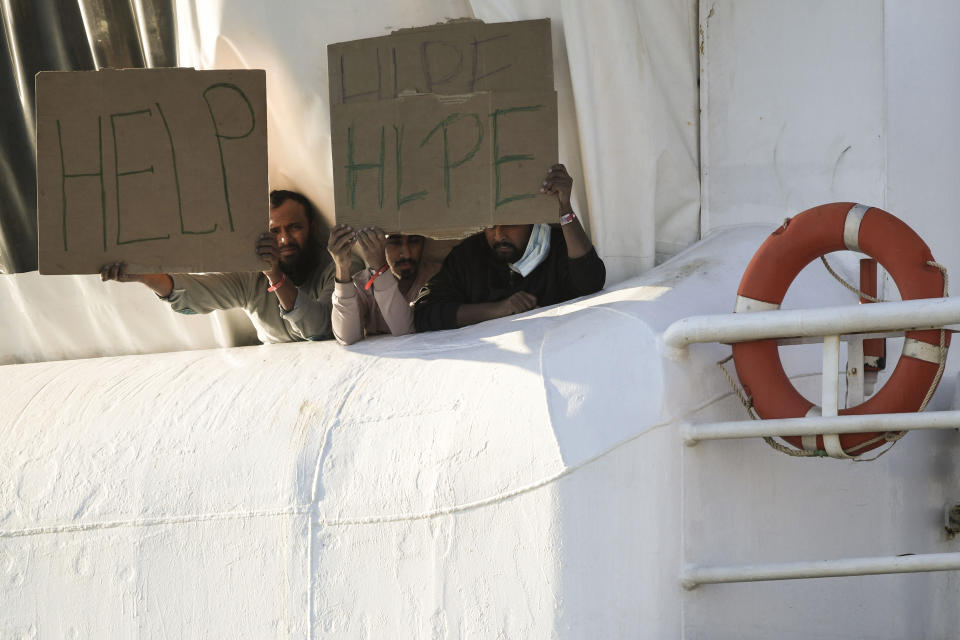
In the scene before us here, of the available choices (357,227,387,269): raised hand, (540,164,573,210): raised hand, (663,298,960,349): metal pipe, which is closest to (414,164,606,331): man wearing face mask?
(540,164,573,210): raised hand

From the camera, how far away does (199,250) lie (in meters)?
2.93

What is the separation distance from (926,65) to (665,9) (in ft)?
2.35

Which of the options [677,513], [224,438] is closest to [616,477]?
[677,513]

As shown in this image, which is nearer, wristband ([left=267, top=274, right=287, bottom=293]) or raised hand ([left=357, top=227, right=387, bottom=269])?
raised hand ([left=357, top=227, right=387, bottom=269])

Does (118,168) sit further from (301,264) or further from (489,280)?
(489,280)

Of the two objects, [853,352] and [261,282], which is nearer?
[853,352]

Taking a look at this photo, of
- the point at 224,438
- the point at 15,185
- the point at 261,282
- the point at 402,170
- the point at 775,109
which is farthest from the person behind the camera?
the point at 15,185

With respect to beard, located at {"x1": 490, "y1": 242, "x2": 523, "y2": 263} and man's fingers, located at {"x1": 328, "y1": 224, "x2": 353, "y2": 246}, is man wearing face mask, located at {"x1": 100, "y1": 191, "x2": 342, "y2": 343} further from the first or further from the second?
beard, located at {"x1": 490, "y1": 242, "x2": 523, "y2": 263}

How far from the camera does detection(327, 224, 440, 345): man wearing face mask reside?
287cm

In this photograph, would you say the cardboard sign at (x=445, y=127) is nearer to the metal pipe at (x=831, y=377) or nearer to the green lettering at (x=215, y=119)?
the green lettering at (x=215, y=119)

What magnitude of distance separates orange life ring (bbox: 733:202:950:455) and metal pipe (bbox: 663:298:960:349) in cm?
7

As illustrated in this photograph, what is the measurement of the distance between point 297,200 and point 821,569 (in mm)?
1895

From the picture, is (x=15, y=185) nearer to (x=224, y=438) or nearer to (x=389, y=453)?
(x=224, y=438)

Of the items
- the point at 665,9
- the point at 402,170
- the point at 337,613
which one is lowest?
the point at 337,613
